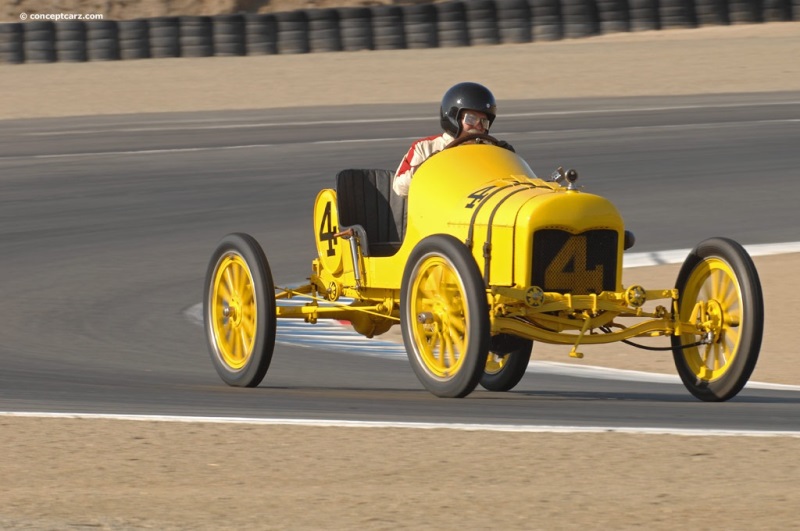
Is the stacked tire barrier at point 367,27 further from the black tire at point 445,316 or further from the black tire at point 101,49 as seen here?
the black tire at point 445,316

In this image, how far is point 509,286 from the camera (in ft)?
24.8

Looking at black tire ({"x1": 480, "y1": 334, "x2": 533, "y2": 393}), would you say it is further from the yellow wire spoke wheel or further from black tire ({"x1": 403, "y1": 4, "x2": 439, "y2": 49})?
black tire ({"x1": 403, "y1": 4, "x2": 439, "y2": 49})

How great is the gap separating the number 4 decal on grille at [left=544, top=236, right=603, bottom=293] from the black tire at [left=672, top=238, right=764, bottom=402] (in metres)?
0.44

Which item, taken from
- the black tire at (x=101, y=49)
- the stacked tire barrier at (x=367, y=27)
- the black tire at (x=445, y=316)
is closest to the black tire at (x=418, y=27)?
the stacked tire barrier at (x=367, y=27)

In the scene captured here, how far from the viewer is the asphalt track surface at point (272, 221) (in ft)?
25.2

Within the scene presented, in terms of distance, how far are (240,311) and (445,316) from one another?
150 cm

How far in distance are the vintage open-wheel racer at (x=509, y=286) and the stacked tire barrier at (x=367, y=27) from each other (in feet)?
71.6

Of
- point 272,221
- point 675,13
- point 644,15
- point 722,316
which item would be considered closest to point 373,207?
point 722,316

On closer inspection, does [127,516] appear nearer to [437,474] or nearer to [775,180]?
[437,474]

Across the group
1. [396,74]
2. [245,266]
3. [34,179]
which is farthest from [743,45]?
[245,266]

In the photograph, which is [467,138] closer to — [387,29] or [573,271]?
[573,271]

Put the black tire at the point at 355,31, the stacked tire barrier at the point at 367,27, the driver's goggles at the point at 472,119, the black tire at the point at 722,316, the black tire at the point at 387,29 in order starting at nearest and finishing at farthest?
the black tire at the point at 722,316, the driver's goggles at the point at 472,119, the stacked tire barrier at the point at 367,27, the black tire at the point at 355,31, the black tire at the point at 387,29

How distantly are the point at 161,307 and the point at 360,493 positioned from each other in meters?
6.75

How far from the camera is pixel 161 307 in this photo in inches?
475
